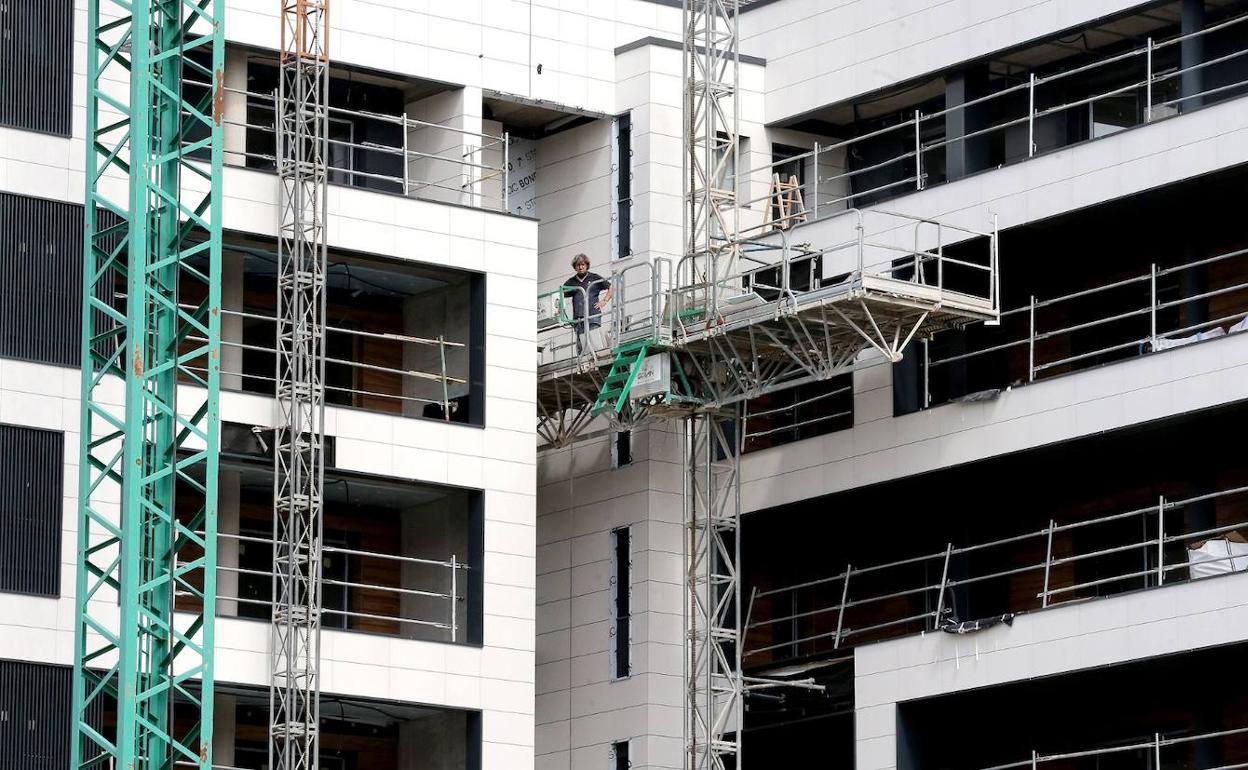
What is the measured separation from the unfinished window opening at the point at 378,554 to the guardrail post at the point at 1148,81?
46.9ft

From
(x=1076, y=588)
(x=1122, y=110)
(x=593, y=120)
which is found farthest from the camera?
(x=593, y=120)

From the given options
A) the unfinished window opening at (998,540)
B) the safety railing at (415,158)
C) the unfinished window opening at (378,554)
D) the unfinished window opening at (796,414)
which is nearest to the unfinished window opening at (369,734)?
the unfinished window opening at (378,554)

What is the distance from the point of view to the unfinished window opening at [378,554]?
57906 mm

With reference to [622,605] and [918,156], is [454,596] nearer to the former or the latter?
[622,605]

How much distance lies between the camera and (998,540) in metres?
57.9

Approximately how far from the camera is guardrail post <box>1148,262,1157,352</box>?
53.7 m

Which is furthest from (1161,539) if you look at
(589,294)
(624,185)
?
(624,185)

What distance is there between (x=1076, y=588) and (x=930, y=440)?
401 centimetres

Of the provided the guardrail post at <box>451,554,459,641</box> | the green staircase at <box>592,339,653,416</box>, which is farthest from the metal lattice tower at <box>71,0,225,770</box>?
the green staircase at <box>592,339,653,416</box>

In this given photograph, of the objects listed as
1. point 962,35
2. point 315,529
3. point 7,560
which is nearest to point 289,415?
point 315,529

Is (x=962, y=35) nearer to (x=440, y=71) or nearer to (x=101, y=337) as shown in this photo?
(x=440, y=71)

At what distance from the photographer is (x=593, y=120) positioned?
63.6 meters

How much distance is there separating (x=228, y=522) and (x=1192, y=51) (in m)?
19.5

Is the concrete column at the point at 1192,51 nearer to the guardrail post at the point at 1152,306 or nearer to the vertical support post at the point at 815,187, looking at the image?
the guardrail post at the point at 1152,306
